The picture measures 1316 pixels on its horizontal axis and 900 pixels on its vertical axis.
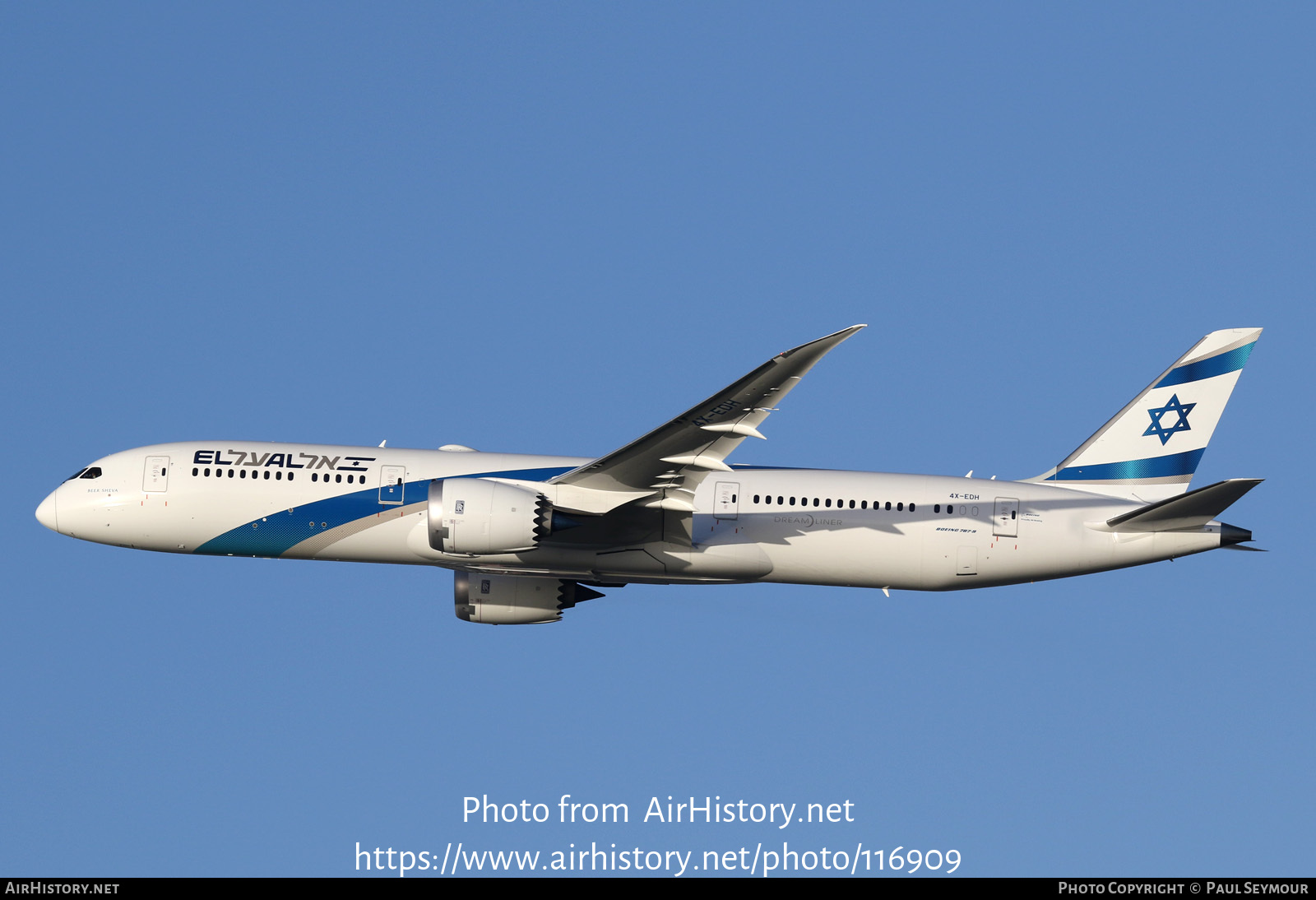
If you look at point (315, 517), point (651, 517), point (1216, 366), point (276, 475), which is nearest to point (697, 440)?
point (651, 517)

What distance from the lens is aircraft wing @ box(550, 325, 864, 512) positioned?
2798cm

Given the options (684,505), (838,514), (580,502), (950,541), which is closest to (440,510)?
(580,502)

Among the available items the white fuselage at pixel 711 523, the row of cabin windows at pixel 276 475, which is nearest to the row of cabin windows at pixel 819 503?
the white fuselage at pixel 711 523

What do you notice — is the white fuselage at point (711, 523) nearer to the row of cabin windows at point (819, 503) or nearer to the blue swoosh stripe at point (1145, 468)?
the row of cabin windows at point (819, 503)

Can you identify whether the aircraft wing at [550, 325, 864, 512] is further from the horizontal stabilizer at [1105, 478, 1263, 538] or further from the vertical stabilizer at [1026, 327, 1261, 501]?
the vertical stabilizer at [1026, 327, 1261, 501]

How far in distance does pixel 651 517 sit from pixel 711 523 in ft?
5.06

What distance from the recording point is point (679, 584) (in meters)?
35.2

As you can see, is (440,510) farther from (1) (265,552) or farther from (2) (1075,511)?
(2) (1075,511)

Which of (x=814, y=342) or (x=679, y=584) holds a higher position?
(x=814, y=342)

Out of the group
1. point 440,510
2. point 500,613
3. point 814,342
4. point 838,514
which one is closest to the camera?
point 814,342

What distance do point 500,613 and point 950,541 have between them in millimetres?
11423

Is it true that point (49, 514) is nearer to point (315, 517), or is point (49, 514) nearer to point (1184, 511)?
point (315, 517)

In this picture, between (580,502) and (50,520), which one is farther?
(50,520)

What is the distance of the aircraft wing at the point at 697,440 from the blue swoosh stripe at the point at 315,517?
236 centimetres
